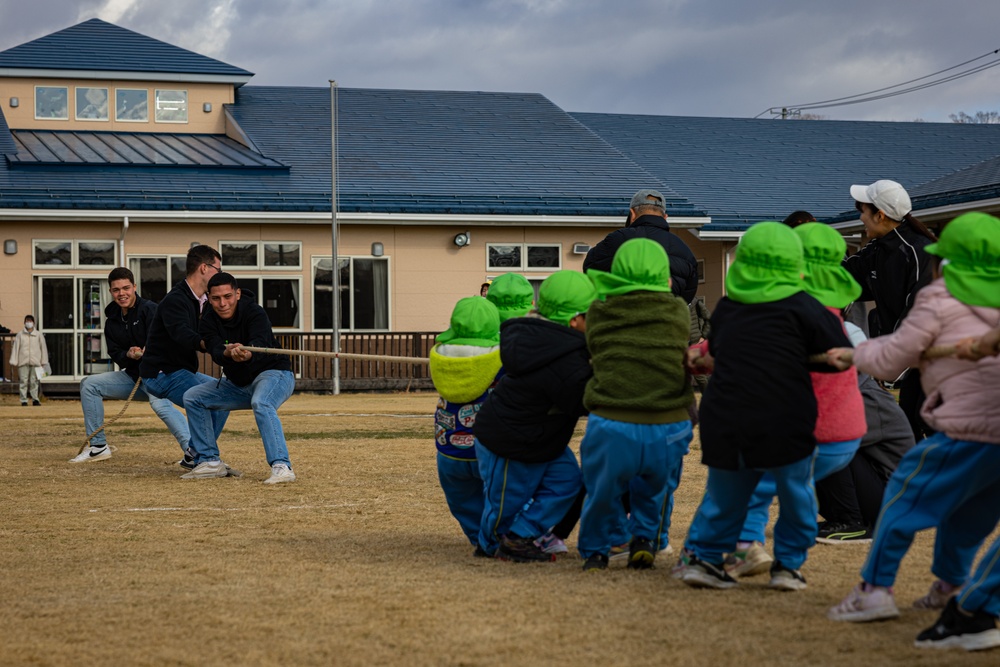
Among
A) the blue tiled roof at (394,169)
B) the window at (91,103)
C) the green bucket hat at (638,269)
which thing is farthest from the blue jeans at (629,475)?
the window at (91,103)

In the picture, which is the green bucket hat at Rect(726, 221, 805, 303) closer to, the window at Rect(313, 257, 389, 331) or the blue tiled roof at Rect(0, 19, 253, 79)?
the window at Rect(313, 257, 389, 331)

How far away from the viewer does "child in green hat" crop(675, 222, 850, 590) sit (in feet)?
16.4

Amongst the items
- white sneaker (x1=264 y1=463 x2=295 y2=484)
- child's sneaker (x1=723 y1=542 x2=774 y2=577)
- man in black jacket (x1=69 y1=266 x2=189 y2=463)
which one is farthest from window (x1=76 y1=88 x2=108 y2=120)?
child's sneaker (x1=723 y1=542 x2=774 y2=577)

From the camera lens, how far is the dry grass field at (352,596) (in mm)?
4398

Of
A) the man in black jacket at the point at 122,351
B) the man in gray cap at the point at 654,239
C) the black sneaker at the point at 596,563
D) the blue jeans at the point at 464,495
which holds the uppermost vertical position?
the man in gray cap at the point at 654,239

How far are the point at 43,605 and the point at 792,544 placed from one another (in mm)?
3120

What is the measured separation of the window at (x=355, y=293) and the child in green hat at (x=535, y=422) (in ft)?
61.6

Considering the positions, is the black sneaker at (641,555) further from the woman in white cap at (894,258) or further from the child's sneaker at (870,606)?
the woman in white cap at (894,258)

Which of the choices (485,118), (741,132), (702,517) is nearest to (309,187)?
(485,118)

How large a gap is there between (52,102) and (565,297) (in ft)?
79.8

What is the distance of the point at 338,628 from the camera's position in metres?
4.81

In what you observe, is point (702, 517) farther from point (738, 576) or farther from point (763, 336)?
point (763, 336)

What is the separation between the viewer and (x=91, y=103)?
2797 centimetres

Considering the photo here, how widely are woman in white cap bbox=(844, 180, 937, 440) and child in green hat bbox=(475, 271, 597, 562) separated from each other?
2064 millimetres
